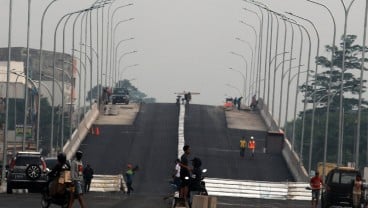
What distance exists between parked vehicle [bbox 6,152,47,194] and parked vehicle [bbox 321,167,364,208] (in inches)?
409

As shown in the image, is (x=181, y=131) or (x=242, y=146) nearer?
(x=242, y=146)

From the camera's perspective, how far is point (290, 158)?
102250mm

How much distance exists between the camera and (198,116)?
133 meters

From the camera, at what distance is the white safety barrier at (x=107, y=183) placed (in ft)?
253

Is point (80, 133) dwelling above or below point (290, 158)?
above

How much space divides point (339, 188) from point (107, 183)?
23401 mm

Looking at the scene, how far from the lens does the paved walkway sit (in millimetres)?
126131

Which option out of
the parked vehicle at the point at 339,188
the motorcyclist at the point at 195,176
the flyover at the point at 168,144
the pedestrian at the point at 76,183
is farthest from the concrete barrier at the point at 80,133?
the motorcyclist at the point at 195,176

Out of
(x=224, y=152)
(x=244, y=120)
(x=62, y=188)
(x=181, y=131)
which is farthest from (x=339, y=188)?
(x=244, y=120)

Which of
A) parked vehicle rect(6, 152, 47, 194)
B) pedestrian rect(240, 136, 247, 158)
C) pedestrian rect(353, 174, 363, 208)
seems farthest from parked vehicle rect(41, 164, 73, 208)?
pedestrian rect(240, 136, 247, 158)

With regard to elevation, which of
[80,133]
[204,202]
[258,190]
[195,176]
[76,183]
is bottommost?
[258,190]

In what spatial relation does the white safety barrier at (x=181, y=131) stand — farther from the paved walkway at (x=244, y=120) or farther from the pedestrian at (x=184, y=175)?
the pedestrian at (x=184, y=175)

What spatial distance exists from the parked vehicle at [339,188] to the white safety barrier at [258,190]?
20771 mm

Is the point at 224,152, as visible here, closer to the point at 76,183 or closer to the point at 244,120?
the point at 244,120
